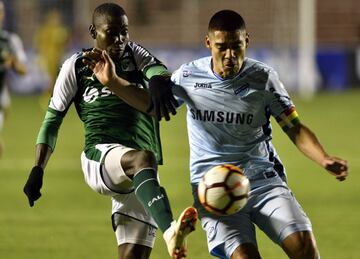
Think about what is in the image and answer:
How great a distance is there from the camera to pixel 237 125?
21.3 ft

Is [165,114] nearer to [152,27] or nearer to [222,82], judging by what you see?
[222,82]

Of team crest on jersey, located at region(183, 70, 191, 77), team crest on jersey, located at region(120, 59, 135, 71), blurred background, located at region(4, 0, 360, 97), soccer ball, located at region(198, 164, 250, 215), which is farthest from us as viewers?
blurred background, located at region(4, 0, 360, 97)

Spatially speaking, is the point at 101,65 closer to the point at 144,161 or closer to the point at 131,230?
the point at 144,161

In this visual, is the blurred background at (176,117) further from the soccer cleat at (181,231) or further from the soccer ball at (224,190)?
the soccer cleat at (181,231)

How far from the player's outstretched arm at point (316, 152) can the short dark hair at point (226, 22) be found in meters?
0.75

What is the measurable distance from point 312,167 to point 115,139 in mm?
9067

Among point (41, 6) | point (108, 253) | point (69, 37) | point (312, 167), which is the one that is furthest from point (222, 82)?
point (41, 6)

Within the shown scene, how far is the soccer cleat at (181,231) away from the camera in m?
5.70

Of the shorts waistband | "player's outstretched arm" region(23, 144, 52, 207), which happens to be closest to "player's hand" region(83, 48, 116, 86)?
"player's outstretched arm" region(23, 144, 52, 207)

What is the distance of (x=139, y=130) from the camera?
7.00 m

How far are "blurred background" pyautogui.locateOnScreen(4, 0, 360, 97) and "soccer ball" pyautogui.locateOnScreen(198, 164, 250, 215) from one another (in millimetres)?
23105

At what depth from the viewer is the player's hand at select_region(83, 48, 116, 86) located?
661 centimetres

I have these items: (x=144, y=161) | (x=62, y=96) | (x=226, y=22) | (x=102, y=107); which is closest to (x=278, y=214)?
(x=144, y=161)

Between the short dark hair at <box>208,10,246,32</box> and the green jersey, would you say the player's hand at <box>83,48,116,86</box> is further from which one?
the short dark hair at <box>208,10,246,32</box>
